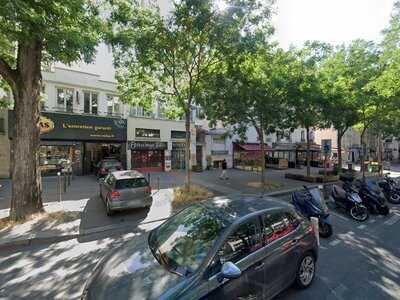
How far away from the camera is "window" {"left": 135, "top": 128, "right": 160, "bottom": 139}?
792 inches

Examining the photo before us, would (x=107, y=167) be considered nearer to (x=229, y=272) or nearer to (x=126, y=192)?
(x=126, y=192)

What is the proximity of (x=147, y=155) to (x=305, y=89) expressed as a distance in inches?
540

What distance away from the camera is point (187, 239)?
3258 millimetres

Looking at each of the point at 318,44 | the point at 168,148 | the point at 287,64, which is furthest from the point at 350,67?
A: the point at 168,148

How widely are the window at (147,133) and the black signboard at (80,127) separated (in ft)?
4.16

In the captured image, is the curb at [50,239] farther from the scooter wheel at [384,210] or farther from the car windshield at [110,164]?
the car windshield at [110,164]

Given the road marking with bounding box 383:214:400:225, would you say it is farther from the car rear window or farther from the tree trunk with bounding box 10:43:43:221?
the tree trunk with bounding box 10:43:43:221

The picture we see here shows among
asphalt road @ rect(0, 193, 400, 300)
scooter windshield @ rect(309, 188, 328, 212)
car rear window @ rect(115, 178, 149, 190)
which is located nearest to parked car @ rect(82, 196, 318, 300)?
asphalt road @ rect(0, 193, 400, 300)

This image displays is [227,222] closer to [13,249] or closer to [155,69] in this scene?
[13,249]

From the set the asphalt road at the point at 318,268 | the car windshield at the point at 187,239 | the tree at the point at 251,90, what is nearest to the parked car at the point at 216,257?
the car windshield at the point at 187,239

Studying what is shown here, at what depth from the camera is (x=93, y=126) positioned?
17766 millimetres

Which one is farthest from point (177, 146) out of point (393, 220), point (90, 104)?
point (393, 220)

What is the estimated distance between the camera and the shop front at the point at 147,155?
2009 centimetres

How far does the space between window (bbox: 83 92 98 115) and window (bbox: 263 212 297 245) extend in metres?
18.0
